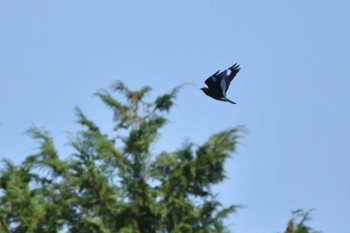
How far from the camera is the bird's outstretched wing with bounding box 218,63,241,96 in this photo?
51.2 feet

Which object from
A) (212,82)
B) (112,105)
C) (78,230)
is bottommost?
(78,230)

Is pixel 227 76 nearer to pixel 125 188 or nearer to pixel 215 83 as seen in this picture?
pixel 215 83

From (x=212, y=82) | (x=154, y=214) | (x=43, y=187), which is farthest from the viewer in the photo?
(x=212, y=82)

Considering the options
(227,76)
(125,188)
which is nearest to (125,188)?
(125,188)

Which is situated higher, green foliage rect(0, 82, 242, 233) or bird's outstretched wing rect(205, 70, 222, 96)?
bird's outstretched wing rect(205, 70, 222, 96)

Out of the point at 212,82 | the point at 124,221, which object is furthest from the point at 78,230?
the point at 212,82

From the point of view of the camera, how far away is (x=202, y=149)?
1197 centimetres

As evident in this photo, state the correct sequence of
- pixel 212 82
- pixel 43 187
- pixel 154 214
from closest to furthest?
pixel 154 214 → pixel 43 187 → pixel 212 82

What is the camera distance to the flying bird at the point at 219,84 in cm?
1540

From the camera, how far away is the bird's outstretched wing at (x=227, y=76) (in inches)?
615

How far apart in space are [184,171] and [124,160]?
3.24 ft

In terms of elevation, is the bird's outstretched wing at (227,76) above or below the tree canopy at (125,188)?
above

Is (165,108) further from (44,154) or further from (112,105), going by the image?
(44,154)

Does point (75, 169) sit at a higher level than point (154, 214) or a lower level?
higher
